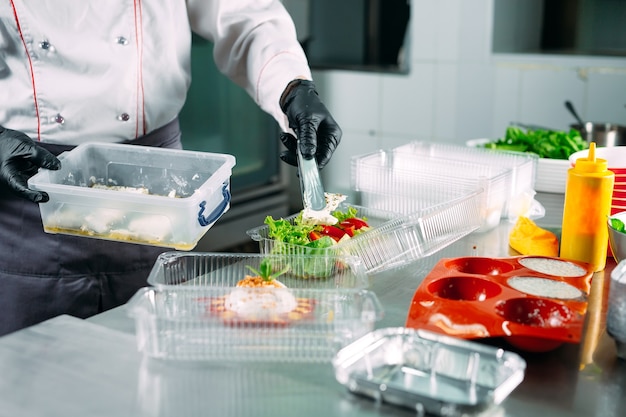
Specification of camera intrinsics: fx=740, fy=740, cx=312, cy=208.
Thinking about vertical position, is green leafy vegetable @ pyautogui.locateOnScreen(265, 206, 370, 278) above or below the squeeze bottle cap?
below

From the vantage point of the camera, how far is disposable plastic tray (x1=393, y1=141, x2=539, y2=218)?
1.72 metres

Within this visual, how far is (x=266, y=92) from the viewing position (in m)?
1.79

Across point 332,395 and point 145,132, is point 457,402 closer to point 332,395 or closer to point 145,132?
point 332,395

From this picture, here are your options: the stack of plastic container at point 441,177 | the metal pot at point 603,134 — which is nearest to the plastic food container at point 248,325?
the stack of plastic container at point 441,177

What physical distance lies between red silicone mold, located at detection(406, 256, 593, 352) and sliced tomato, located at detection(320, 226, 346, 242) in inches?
8.2

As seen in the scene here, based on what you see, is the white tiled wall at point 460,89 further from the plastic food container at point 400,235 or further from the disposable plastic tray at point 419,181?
the plastic food container at point 400,235

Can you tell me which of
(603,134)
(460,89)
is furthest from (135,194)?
(460,89)

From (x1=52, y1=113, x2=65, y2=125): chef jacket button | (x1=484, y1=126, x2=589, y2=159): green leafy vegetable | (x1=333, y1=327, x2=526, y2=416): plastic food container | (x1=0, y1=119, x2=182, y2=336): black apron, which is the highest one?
(x1=52, y1=113, x2=65, y2=125): chef jacket button

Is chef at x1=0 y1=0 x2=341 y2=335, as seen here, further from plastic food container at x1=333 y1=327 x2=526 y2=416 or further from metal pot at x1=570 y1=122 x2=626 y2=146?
metal pot at x1=570 y1=122 x2=626 y2=146

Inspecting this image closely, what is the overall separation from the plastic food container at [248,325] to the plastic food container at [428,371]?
0.18 ft

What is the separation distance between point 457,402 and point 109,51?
3.82 ft

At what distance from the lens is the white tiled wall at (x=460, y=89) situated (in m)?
2.99

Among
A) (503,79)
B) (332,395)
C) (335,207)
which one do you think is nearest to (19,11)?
(335,207)

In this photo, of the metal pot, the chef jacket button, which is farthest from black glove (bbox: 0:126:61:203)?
the metal pot
